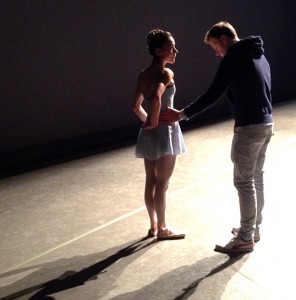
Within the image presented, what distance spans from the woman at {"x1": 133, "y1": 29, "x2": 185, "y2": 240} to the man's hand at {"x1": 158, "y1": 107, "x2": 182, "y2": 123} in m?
0.04

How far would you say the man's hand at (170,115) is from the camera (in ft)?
8.45

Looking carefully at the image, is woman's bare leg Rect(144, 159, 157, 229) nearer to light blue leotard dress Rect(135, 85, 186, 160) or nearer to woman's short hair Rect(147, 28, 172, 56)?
light blue leotard dress Rect(135, 85, 186, 160)

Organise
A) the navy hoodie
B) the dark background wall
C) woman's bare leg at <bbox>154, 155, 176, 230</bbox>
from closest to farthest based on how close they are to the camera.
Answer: the navy hoodie, woman's bare leg at <bbox>154, 155, 176, 230</bbox>, the dark background wall

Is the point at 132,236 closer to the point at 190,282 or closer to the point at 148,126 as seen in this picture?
the point at 190,282

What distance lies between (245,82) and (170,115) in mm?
515

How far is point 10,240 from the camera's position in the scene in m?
3.07

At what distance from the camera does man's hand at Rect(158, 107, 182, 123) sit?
258 centimetres

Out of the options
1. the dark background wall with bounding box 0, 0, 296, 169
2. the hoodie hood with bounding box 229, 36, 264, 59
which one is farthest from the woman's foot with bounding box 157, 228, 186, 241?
the dark background wall with bounding box 0, 0, 296, 169

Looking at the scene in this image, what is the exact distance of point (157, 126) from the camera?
2641 millimetres

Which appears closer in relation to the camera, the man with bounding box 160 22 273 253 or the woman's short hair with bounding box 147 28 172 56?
the man with bounding box 160 22 273 253

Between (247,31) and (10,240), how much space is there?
263 inches

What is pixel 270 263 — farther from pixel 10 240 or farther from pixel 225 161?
pixel 225 161

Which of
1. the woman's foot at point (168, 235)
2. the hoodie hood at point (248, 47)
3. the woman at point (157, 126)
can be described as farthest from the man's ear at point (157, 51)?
the woman's foot at point (168, 235)

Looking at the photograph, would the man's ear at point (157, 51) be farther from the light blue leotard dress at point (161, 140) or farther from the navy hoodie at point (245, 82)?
the navy hoodie at point (245, 82)
